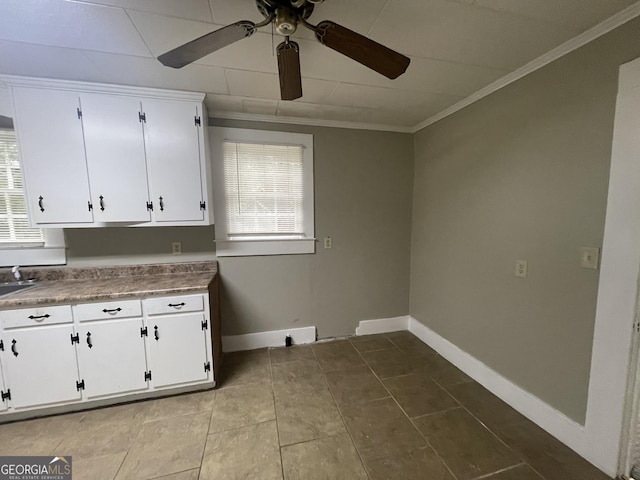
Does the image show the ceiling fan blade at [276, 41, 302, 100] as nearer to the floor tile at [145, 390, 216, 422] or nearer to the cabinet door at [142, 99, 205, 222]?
the cabinet door at [142, 99, 205, 222]

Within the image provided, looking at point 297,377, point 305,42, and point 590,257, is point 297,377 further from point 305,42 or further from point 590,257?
point 305,42

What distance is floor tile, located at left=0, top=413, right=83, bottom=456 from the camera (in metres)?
1.51

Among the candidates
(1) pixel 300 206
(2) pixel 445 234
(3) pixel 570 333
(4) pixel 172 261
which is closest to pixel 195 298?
(4) pixel 172 261

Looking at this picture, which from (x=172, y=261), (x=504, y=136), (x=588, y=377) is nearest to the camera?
(x=588, y=377)

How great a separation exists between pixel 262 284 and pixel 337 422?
4.59 feet

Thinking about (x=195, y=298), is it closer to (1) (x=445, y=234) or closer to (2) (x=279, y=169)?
(2) (x=279, y=169)

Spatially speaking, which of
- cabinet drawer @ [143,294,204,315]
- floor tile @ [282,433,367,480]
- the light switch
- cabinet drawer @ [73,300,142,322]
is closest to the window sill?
cabinet drawer @ [143,294,204,315]

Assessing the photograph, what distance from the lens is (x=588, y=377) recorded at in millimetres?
1438

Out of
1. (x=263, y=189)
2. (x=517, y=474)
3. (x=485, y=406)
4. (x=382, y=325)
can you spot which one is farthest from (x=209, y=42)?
(x=382, y=325)

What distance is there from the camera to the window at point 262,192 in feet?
8.04

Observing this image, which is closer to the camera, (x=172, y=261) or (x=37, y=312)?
(x=37, y=312)

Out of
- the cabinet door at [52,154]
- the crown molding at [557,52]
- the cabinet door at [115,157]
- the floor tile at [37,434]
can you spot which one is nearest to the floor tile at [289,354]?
the floor tile at [37,434]

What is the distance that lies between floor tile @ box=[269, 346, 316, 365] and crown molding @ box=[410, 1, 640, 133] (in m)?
2.69

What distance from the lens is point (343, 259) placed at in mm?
2816
